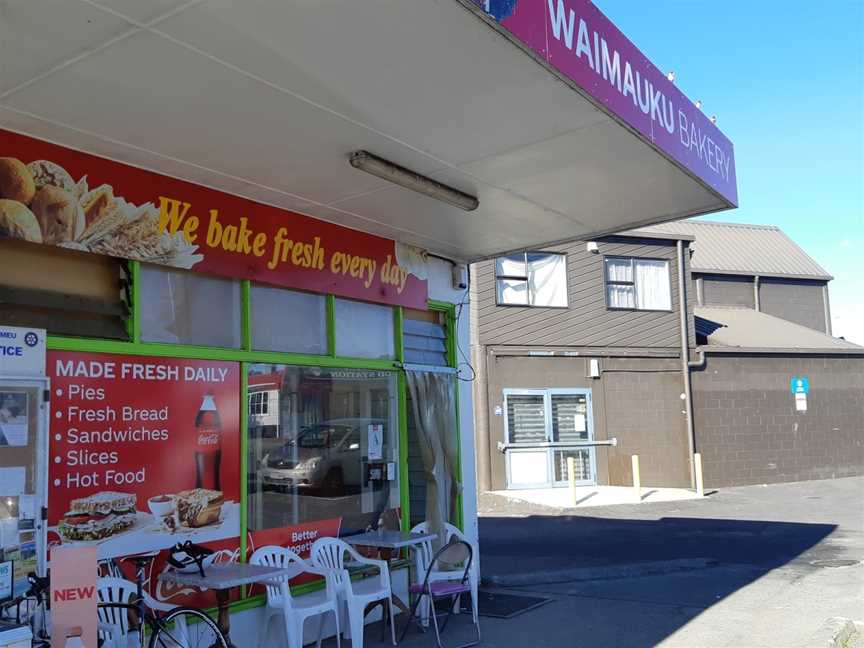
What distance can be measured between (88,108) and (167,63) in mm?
748

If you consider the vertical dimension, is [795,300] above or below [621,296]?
above

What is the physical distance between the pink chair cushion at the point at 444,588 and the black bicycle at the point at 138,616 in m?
1.79

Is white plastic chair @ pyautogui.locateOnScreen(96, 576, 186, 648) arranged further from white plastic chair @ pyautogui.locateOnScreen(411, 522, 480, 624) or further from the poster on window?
white plastic chair @ pyautogui.locateOnScreen(411, 522, 480, 624)

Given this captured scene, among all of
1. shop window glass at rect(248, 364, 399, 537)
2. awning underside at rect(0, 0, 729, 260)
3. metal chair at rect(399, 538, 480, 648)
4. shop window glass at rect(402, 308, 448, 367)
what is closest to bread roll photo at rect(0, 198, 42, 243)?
awning underside at rect(0, 0, 729, 260)

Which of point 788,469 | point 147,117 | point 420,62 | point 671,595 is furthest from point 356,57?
point 788,469

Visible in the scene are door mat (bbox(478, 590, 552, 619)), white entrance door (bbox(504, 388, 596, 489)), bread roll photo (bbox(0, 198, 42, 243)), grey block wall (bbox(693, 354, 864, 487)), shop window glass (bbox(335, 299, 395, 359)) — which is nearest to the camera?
bread roll photo (bbox(0, 198, 42, 243))

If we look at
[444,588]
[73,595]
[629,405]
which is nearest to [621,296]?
[629,405]

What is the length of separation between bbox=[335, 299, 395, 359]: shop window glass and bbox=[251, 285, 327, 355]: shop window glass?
22 centimetres

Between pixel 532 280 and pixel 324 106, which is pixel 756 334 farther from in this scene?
pixel 324 106

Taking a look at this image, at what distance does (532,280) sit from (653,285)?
3.36m

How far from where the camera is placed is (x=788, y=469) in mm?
19438

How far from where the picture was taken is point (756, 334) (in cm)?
2141

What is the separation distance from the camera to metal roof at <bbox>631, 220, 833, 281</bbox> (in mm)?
26250

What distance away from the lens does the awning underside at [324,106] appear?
3582 mm
